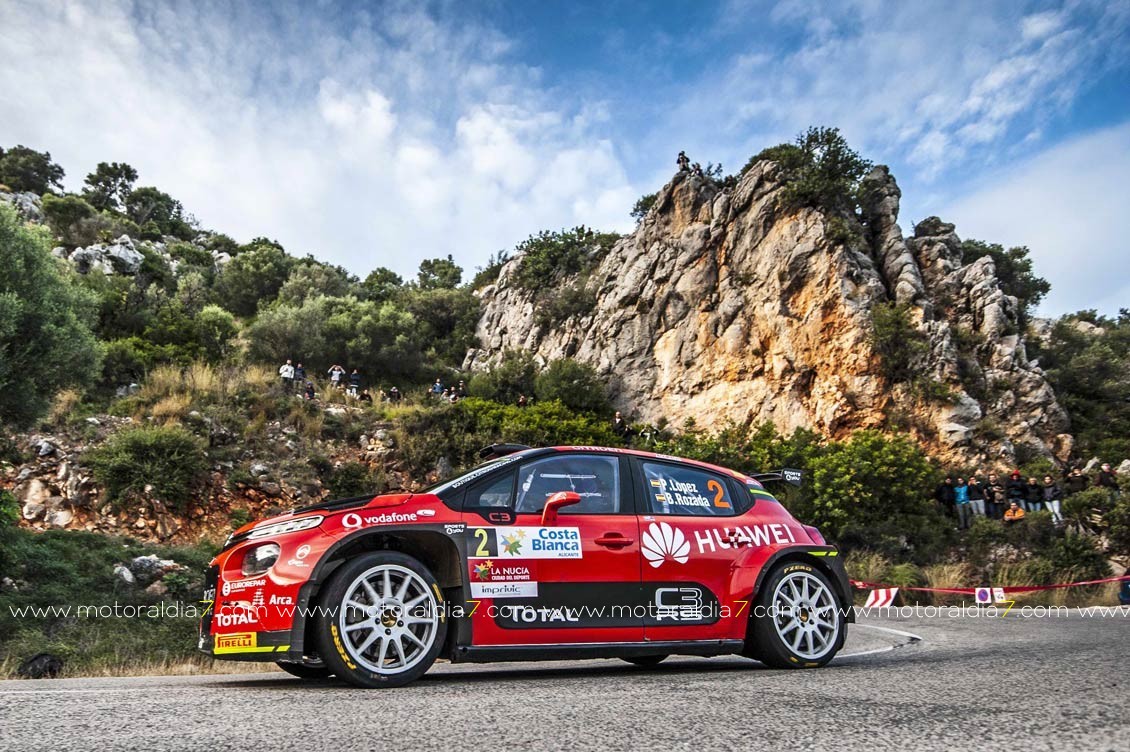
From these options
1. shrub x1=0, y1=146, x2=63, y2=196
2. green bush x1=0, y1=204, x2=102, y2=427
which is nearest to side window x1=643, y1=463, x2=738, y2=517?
green bush x1=0, y1=204, x2=102, y2=427

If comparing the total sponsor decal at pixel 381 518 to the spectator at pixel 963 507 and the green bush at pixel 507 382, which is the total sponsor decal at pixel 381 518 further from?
the green bush at pixel 507 382

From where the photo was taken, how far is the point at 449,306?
5000 cm

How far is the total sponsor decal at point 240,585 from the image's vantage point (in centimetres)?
514

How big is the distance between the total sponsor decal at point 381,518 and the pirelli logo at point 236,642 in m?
0.88

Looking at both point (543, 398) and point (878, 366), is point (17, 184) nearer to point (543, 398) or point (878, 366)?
point (543, 398)

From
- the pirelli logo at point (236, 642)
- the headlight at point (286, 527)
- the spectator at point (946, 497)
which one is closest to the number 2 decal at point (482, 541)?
the headlight at point (286, 527)

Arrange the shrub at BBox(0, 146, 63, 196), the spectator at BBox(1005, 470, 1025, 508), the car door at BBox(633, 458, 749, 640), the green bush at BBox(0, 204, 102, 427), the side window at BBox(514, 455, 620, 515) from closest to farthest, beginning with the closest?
the side window at BBox(514, 455, 620, 515)
the car door at BBox(633, 458, 749, 640)
the green bush at BBox(0, 204, 102, 427)
the spectator at BBox(1005, 470, 1025, 508)
the shrub at BBox(0, 146, 63, 196)

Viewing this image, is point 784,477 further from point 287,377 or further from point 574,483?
point 287,377

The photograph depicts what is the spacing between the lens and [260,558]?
17.2ft

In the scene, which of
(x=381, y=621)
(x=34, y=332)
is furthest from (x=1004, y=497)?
(x=34, y=332)

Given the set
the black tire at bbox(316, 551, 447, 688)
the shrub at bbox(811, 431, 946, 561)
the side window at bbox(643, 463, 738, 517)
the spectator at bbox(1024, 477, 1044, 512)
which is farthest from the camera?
the spectator at bbox(1024, 477, 1044, 512)

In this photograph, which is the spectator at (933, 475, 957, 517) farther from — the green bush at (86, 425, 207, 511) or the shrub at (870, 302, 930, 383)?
the green bush at (86, 425, 207, 511)

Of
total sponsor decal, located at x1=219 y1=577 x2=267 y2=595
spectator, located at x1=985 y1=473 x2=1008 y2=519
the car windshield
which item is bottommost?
total sponsor decal, located at x1=219 y1=577 x2=267 y2=595

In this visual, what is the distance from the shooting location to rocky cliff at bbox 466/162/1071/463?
1281 inches
